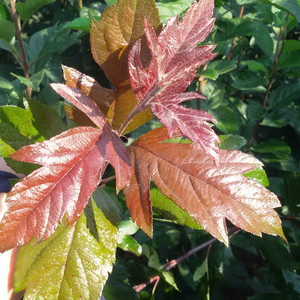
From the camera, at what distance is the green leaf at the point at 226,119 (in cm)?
135

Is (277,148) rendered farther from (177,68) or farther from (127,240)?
(177,68)

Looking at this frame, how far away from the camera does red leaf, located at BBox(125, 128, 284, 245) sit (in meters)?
0.59

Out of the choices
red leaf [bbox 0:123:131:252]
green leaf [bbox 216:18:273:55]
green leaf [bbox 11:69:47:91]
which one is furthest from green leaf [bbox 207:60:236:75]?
red leaf [bbox 0:123:131:252]

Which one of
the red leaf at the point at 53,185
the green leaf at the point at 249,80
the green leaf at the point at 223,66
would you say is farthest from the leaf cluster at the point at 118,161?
the green leaf at the point at 249,80

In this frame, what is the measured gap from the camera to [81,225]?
0.70 m

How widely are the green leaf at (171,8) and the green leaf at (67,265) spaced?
0.65 meters

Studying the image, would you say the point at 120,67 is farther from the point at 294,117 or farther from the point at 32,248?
the point at 294,117

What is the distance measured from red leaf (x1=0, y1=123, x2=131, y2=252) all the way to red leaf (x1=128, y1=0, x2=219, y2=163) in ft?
0.44

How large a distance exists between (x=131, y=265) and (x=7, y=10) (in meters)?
1.11

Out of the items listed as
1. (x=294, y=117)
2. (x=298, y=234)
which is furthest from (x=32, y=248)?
(x=294, y=117)

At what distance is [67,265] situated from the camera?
0.67 metres

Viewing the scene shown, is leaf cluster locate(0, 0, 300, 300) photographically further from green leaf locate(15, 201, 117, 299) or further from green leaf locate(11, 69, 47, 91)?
green leaf locate(11, 69, 47, 91)

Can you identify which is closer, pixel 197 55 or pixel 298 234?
pixel 197 55

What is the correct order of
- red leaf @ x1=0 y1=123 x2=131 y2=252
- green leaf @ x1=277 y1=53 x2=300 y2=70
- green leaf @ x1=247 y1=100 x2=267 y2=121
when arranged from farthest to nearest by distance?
green leaf @ x1=247 y1=100 x2=267 y2=121
green leaf @ x1=277 y1=53 x2=300 y2=70
red leaf @ x1=0 y1=123 x2=131 y2=252
